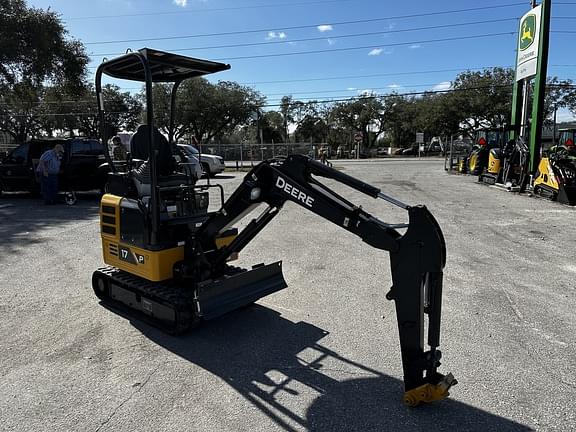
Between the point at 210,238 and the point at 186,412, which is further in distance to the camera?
the point at 210,238

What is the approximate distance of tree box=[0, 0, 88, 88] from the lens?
60.2ft

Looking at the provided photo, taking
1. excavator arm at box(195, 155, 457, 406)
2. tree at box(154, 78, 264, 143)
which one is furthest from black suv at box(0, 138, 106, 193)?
tree at box(154, 78, 264, 143)

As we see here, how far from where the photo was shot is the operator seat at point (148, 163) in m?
4.82

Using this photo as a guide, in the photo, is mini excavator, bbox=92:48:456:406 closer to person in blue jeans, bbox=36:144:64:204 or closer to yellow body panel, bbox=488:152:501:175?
person in blue jeans, bbox=36:144:64:204

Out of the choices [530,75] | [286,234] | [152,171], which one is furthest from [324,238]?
[530,75]

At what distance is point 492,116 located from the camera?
168 feet

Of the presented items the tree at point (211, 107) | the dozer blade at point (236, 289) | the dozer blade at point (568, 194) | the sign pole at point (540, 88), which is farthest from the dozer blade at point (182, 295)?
the tree at point (211, 107)

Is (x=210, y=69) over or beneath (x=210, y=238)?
over

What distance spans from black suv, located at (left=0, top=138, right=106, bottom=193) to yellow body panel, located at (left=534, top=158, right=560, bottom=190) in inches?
529

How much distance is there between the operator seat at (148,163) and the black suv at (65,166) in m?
9.15

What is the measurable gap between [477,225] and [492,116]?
47.0m

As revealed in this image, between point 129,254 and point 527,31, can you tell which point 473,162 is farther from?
point 129,254

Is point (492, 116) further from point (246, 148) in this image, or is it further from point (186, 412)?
point (186, 412)

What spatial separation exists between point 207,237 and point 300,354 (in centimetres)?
146
